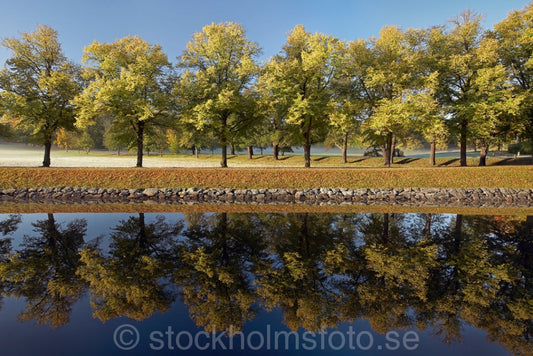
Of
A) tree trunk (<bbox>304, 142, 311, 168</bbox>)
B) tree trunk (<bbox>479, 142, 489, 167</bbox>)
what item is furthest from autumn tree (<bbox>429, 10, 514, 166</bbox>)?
tree trunk (<bbox>304, 142, 311, 168</bbox>)

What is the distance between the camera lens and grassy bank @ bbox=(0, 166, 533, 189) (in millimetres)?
22359

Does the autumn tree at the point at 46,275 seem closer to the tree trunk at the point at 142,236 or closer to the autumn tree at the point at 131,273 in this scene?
the autumn tree at the point at 131,273

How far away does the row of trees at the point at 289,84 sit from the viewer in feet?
87.6

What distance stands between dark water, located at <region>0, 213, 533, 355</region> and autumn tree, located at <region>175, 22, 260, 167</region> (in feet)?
59.7

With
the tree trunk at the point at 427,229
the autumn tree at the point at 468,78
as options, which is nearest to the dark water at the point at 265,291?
the tree trunk at the point at 427,229

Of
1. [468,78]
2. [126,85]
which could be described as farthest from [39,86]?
[468,78]

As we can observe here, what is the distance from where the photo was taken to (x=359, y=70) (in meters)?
29.5

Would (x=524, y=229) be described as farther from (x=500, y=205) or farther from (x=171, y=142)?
(x=171, y=142)

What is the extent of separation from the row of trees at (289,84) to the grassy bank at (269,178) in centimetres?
592

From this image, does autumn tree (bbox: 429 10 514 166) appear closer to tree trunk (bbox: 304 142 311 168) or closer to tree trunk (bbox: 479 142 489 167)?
tree trunk (bbox: 479 142 489 167)

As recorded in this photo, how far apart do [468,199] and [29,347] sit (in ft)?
82.3

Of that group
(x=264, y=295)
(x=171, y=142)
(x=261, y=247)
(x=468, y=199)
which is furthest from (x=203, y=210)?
(x=171, y=142)

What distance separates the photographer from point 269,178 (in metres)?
23.1

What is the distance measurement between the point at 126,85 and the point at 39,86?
41.9 ft
